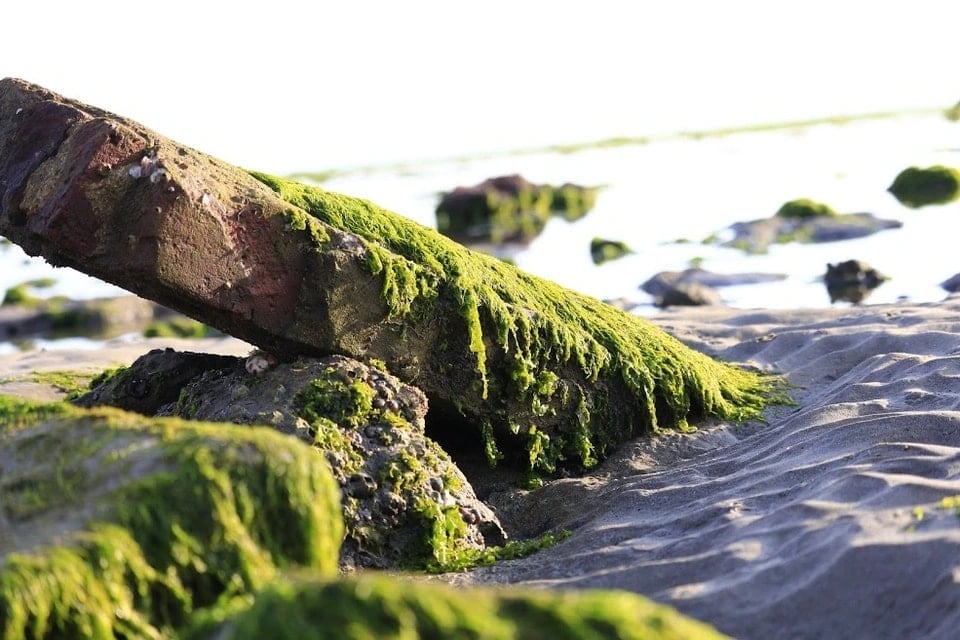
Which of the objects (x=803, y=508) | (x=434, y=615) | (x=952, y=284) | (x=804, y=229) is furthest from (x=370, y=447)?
(x=804, y=229)

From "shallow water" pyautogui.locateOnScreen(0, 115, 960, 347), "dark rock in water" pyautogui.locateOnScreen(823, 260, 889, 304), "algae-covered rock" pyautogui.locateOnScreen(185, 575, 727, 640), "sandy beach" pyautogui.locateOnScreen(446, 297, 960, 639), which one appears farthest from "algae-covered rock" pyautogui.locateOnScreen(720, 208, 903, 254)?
"algae-covered rock" pyautogui.locateOnScreen(185, 575, 727, 640)

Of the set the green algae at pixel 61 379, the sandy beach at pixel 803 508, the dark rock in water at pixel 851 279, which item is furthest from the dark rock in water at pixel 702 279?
the green algae at pixel 61 379

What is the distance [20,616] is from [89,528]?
0.31 metres

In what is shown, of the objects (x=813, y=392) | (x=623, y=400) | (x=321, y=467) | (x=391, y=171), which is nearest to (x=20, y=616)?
(x=321, y=467)

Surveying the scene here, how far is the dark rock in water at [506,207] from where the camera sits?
89.6ft

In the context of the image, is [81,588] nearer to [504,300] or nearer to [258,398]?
[258,398]

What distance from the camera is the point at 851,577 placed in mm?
3945

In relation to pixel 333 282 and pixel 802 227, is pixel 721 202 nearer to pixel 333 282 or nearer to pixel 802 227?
pixel 802 227

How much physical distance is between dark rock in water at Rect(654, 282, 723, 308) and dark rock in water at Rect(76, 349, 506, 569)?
7.74 m

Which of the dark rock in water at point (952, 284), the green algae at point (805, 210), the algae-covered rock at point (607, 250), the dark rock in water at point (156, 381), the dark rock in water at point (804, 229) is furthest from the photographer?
the green algae at point (805, 210)

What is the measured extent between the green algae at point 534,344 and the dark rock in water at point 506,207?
1925cm

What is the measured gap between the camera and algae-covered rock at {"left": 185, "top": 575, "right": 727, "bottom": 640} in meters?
2.49

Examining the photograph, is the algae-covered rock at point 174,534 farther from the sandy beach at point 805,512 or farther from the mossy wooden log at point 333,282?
the mossy wooden log at point 333,282

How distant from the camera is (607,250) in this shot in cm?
1950
